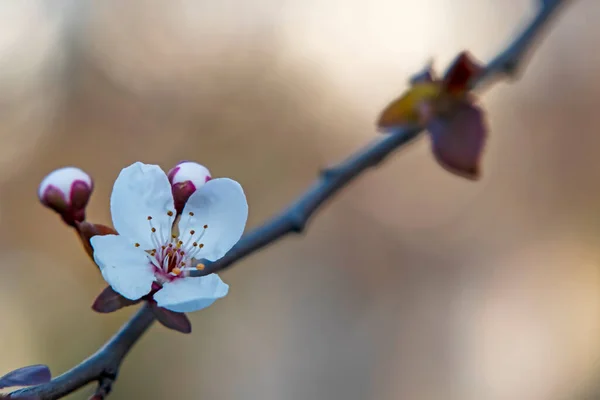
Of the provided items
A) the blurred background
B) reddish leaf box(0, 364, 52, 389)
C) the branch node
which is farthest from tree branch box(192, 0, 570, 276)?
the blurred background

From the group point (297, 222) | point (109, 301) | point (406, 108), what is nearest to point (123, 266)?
point (109, 301)

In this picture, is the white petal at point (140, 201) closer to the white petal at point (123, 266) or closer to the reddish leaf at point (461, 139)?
the white petal at point (123, 266)

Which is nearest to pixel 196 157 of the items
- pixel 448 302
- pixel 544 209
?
pixel 448 302

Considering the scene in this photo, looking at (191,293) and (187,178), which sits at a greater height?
(187,178)

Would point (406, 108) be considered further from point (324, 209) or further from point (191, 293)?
point (324, 209)

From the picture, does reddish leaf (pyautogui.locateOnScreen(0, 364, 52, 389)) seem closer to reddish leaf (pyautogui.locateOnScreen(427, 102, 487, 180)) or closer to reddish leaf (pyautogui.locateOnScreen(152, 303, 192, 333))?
reddish leaf (pyautogui.locateOnScreen(152, 303, 192, 333))

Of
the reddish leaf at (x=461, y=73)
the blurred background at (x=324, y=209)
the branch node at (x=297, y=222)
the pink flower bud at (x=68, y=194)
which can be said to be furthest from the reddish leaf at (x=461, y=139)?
the blurred background at (x=324, y=209)
